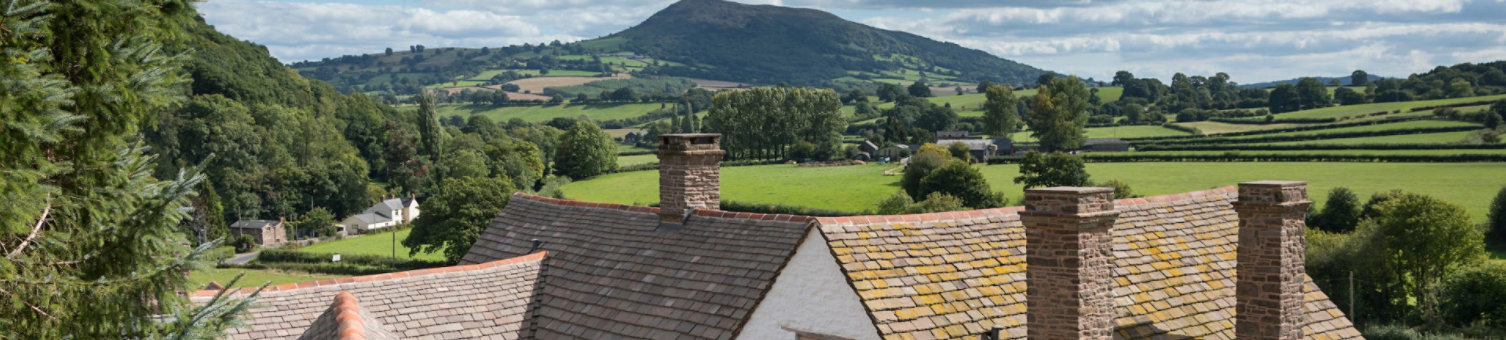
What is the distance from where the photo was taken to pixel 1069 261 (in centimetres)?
1152

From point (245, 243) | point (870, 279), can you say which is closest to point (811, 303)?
point (870, 279)

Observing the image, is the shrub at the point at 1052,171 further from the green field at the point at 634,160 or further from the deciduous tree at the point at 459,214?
the green field at the point at 634,160

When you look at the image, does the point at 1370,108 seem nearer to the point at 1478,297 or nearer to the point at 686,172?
the point at 1478,297

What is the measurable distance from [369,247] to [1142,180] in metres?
58.4

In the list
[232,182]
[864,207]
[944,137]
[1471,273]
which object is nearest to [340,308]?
[1471,273]

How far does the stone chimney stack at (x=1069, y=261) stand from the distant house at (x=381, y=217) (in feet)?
325

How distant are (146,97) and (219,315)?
1838mm

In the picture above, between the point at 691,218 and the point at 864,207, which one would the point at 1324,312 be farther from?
the point at 864,207

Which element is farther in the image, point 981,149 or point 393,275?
point 981,149

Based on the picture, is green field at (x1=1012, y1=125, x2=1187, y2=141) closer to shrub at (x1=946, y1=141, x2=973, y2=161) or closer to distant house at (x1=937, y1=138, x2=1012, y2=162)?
distant house at (x1=937, y1=138, x2=1012, y2=162)

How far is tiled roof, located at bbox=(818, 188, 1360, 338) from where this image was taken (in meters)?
13.8

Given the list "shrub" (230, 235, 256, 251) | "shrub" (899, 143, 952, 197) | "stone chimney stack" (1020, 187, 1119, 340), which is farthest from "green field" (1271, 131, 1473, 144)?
"shrub" (230, 235, 256, 251)

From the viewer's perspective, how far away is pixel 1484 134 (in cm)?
8300

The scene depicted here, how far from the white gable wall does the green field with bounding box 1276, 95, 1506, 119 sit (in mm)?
105511
